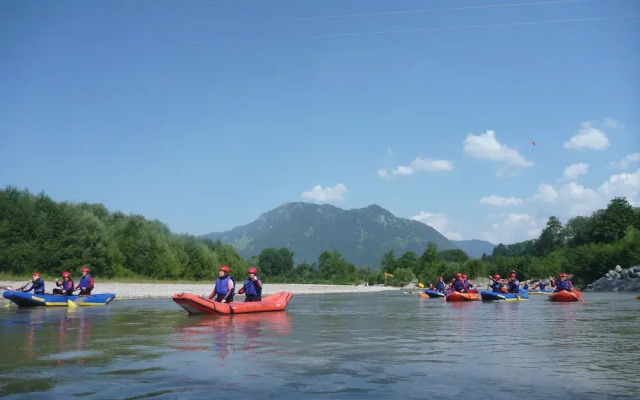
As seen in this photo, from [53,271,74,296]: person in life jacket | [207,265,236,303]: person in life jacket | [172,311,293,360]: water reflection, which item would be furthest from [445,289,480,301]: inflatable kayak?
[53,271,74,296]: person in life jacket

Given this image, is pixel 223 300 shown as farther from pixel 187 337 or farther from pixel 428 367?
pixel 428 367

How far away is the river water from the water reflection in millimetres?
38

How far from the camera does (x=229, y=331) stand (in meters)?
15.1

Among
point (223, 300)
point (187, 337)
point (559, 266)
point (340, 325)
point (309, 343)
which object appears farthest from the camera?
point (559, 266)

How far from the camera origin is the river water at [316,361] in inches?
291

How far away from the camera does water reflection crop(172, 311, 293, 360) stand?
39.1 ft

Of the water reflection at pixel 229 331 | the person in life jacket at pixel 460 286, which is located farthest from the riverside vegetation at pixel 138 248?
the water reflection at pixel 229 331

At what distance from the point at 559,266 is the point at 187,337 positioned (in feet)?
247

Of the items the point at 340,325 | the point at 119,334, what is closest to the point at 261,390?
the point at 119,334

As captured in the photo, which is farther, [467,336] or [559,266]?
[559,266]

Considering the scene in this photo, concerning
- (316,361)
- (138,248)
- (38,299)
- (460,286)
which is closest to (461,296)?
(460,286)

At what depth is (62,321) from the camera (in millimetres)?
18094

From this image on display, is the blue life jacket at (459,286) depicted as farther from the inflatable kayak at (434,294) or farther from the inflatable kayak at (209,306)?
the inflatable kayak at (209,306)

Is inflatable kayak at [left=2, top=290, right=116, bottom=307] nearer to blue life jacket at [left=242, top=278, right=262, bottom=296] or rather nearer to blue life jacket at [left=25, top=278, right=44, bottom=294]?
blue life jacket at [left=25, top=278, right=44, bottom=294]
